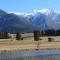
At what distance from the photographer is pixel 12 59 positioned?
56.6 meters

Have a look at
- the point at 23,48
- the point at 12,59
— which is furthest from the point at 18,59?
the point at 23,48

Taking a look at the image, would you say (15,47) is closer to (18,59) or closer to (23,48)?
(23,48)

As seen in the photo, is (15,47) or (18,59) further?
A: (15,47)

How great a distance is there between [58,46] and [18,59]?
161 feet

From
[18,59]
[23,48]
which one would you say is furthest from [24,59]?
[23,48]

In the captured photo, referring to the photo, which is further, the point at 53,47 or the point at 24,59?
the point at 53,47

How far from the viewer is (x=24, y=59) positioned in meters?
57.7

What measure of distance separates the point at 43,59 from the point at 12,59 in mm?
5391

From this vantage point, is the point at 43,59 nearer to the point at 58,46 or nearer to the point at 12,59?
the point at 12,59

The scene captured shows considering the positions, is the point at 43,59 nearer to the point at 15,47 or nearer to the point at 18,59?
the point at 18,59

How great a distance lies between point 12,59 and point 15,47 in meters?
46.5

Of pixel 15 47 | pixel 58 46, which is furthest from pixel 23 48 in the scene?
pixel 58 46

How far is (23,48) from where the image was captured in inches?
3944

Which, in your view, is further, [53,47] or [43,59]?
[53,47]
